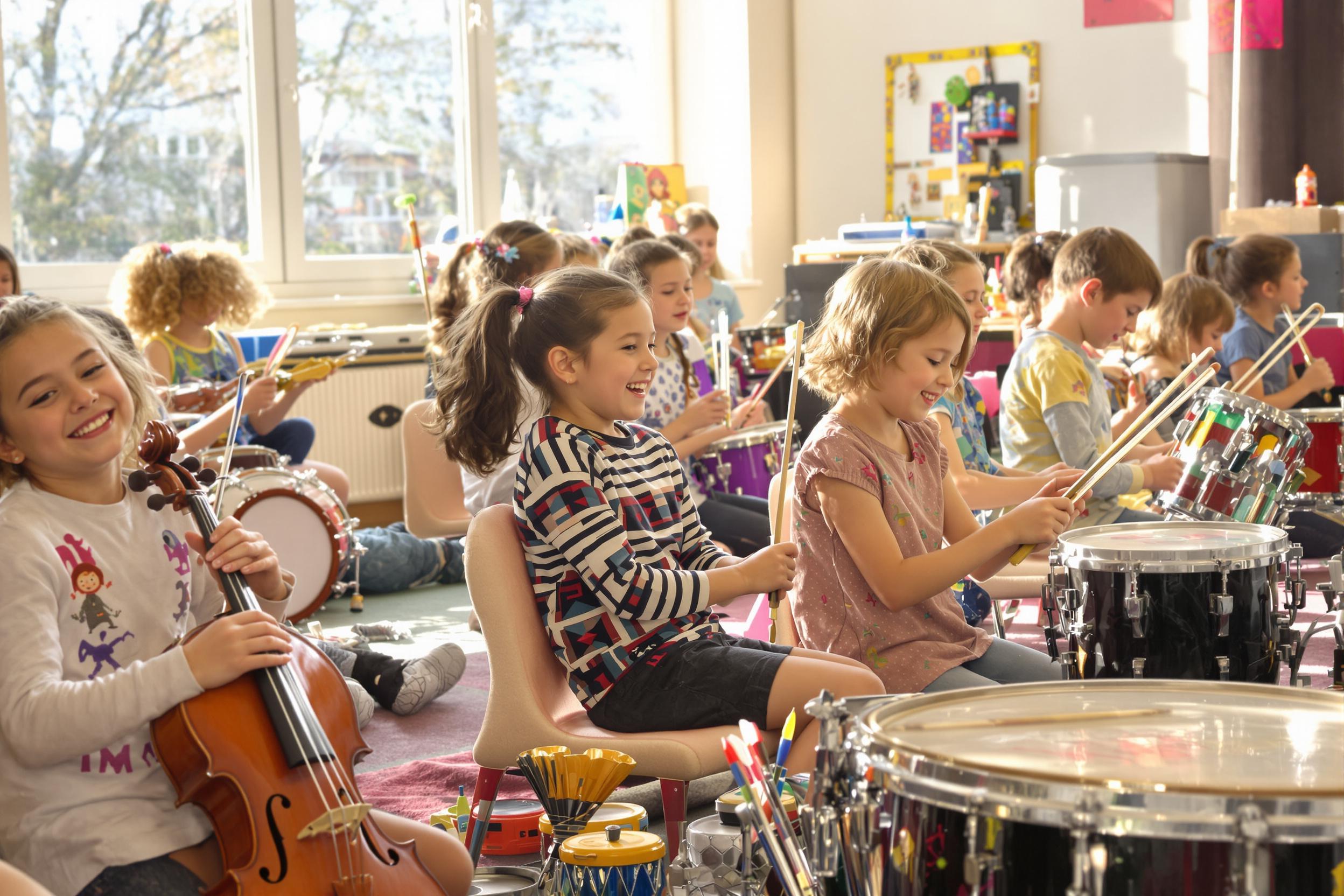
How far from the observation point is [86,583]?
4.81 feet

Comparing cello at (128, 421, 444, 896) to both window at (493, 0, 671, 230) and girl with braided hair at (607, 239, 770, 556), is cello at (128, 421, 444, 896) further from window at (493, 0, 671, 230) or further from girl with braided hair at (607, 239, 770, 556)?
window at (493, 0, 671, 230)

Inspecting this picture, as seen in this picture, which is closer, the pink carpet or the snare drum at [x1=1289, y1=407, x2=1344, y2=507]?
the pink carpet

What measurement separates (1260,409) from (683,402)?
5.10 feet

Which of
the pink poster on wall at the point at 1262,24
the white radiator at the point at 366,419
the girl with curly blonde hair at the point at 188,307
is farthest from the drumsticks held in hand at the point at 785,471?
the pink poster on wall at the point at 1262,24

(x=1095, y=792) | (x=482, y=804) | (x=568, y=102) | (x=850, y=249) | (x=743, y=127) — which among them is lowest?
(x=482, y=804)

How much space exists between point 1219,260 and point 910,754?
12.5 ft

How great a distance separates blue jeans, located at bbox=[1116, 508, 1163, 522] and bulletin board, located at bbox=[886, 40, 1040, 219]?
356 cm

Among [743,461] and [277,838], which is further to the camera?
[743,461]

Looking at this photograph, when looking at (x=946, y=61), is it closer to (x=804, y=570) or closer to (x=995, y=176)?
(x=995, y=176)

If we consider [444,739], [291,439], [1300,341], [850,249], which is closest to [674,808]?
[444,739]

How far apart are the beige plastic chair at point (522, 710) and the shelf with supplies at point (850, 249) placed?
410 cm

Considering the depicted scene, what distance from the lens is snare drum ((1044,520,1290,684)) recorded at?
184 cm

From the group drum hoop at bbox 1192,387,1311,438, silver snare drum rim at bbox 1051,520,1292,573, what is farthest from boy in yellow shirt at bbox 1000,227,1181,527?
silver snare drum rim at bbox 1051,520,1292,573

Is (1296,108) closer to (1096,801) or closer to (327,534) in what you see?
(327,534)
